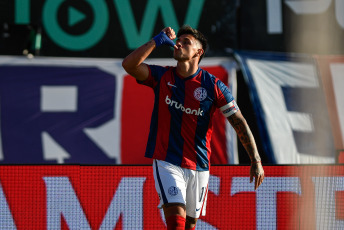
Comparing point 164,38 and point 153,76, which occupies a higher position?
point 164,38

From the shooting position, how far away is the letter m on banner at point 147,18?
481 inches

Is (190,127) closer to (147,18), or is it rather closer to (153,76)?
(153,76)

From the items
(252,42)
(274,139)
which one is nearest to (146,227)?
(274,139)

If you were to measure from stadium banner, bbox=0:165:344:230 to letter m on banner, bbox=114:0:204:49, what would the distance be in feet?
18.8

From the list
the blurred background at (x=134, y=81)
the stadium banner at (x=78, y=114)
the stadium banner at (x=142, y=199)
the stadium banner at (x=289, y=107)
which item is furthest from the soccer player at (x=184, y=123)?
the stadium banner at (x=289, y=107)

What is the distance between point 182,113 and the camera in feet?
17.5

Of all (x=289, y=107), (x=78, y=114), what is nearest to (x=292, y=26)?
(x=289, y=107)

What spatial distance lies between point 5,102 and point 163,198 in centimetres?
712

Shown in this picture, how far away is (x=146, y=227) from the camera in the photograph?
22.6ft

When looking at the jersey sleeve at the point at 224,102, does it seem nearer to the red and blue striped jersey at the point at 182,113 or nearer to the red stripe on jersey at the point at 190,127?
the red and blue striped jersey at the point at 182,113

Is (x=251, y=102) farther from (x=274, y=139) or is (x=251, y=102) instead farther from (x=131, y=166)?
(x=131, y=166)

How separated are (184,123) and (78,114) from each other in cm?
656

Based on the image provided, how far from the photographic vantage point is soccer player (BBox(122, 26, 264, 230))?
206 inches

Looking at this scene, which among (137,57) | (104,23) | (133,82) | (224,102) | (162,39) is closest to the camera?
(137,57)
